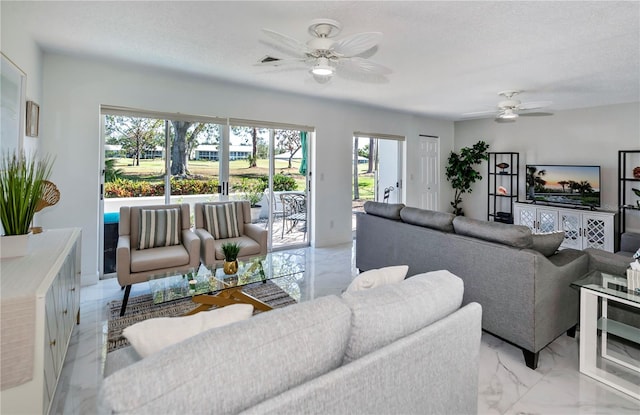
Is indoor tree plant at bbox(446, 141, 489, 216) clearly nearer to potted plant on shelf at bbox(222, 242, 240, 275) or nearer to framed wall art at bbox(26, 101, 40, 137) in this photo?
potted plant on shelf at bbox(222, 242, 240, 275)

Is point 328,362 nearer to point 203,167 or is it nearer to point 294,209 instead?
point 203,167

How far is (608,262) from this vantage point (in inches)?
96.3

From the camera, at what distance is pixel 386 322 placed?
1.21 metres

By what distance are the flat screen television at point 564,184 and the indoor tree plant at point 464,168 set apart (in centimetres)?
94

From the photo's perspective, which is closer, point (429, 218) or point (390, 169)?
point (429, 218)

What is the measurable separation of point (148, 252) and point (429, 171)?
5.85 metres

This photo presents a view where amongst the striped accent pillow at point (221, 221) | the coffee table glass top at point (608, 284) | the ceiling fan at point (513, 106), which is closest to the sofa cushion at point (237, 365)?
the coffee table glass top at point (608, 284)

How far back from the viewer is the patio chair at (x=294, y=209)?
554 centimetres

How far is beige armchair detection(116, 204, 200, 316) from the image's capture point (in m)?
3.02

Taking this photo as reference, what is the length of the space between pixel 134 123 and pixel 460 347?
4.22m

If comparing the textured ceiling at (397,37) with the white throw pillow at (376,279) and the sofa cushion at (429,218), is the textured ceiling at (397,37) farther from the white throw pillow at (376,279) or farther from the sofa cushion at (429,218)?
the white throw pillow at (376,279)

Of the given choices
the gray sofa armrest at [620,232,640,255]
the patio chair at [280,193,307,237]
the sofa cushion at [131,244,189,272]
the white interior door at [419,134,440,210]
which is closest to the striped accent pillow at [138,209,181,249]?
the sofa cushion at [131,244,189,272]

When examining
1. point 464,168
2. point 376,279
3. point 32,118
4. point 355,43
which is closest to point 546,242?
point 376,279

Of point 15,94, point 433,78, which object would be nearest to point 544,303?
point 433,78
